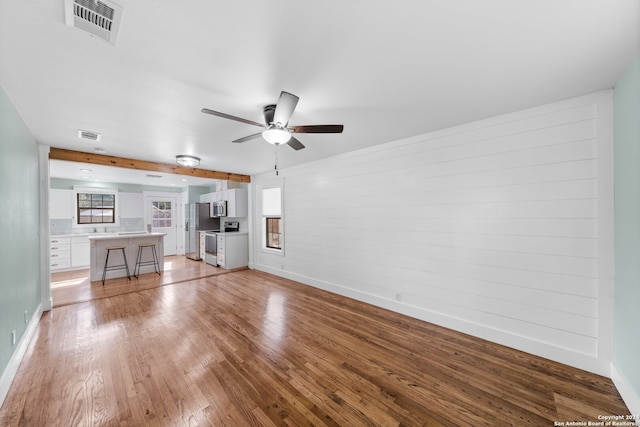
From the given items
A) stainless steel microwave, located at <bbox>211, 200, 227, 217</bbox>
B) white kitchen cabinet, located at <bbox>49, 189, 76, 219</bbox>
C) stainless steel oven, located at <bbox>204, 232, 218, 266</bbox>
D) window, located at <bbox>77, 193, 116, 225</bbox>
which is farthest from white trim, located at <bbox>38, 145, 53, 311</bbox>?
window, located at <bbox>77, 193, 116, 225</bbox>

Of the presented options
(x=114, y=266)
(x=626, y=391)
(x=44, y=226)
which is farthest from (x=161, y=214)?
(x=626, y=391)

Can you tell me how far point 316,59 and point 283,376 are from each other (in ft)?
8.66

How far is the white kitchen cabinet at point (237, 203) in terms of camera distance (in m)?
6.71

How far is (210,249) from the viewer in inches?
281

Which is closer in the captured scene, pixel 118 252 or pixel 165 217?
pixel 118 252

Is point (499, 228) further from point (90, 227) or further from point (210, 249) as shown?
point (90, 227)

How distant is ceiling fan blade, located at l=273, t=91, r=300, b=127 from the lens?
191 centimetres

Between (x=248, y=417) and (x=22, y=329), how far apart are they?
2842 millimetres

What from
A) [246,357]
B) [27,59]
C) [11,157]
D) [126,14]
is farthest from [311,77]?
[11,157]

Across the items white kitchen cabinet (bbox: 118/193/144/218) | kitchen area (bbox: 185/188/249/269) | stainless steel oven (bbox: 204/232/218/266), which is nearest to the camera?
kitchen area (bbox: 185/188/249/269)

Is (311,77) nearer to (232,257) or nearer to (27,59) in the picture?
(27,59)

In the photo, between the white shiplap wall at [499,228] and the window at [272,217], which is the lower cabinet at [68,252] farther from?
the white shiplap wall at [499,228]

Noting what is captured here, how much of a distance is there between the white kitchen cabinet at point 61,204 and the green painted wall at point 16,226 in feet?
15.0

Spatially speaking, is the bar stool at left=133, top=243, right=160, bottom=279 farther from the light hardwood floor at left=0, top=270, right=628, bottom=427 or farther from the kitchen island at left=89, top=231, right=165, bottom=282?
the light hardwood floor at left=0, top=270, right=628, bottom=427
